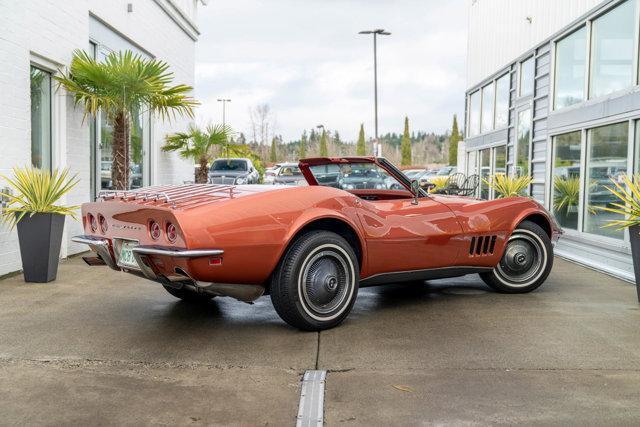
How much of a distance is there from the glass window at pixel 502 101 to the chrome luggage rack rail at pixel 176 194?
10.8 m

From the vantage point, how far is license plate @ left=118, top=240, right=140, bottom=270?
4.35 metres

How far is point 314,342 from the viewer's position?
4.42 m

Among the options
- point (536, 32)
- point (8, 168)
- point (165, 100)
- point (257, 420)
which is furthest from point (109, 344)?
point (536, 32)

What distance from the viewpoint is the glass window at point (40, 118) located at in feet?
26.0

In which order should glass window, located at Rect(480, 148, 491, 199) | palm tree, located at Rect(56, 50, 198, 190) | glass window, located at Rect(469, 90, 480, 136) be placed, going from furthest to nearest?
1. glass window, located at Rect(469, 90, 480, 136)
2. glass window, located at Rect(480, 148, 491, 199)
3. palm tree, located at Rect(56, 50, 198, 190)

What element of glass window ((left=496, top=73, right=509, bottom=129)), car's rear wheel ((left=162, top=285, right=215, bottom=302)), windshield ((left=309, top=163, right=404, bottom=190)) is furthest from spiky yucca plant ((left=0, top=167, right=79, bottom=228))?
glass window ((left=496, top=73, right=509, bottom=129))

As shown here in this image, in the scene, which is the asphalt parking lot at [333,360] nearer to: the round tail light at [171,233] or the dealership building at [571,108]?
the round tail light at [171,233]

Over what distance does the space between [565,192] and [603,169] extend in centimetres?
168

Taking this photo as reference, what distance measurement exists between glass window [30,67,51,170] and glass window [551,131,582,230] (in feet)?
24.6

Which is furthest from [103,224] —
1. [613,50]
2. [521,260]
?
[613,50]

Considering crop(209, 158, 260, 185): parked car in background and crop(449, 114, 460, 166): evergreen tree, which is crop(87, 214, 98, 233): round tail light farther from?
crop(449, 114, 460, 166): evergreen tree

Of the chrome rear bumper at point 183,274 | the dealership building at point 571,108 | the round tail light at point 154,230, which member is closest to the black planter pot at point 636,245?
the dealership building at point 571,108

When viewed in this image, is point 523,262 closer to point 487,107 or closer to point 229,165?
point 487,107

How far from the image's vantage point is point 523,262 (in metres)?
6.11
